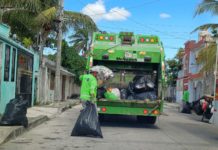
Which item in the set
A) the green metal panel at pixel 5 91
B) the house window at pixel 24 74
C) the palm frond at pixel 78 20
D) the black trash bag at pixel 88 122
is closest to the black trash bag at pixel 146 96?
the black trash bag at pixel 88 122

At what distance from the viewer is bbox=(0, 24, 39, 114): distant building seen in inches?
668

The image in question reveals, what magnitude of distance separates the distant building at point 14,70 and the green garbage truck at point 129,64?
3.17 m

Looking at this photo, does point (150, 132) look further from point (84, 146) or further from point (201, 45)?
point (201, 45)

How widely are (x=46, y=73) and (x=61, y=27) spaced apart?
18.2ft

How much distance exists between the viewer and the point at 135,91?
16703 millimetres

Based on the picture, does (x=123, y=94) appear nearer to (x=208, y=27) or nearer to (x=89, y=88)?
(x=89, y=88)

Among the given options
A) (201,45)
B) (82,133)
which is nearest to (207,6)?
(82,133)

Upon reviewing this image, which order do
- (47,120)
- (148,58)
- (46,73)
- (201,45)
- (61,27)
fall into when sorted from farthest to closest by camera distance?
(201,45)
(46,73)
(61,27)
(47,120)
(148,58)


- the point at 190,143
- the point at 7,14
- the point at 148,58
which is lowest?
the point at 190,143

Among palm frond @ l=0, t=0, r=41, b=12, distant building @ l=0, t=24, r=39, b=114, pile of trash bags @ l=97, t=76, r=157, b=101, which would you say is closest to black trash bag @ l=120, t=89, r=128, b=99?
pile of trash bags @ l=97, t=76, r=157, b=101

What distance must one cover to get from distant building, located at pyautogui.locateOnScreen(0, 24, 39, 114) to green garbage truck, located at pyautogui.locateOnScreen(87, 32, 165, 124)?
3166 millimetres

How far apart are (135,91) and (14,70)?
5296 mm

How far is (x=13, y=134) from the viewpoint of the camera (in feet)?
39.1

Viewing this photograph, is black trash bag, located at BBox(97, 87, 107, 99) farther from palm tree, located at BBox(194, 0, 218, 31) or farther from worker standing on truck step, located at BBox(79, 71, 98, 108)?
palm tree, located at BBox(194, 0, 218, 31)
